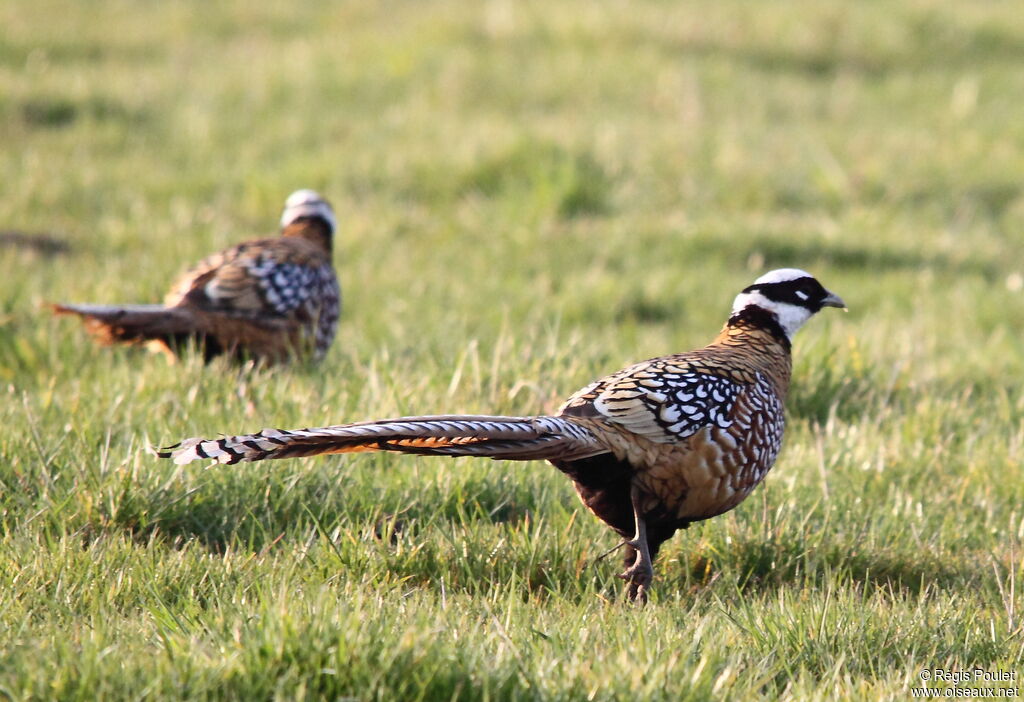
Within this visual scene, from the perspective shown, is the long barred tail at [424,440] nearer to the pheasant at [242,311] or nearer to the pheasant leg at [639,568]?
the pheasant leg at [639,568]

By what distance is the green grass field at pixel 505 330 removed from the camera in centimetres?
307

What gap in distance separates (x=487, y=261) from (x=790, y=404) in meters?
2.92

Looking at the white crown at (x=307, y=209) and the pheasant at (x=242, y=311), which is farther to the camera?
the white crown at (x=307, y=209)

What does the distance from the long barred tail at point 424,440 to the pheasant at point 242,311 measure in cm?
214

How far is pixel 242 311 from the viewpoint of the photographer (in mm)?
5562

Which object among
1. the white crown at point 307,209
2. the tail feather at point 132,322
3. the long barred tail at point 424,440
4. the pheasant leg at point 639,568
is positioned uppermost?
the white crown at point 307,209

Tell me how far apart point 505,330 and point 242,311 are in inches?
44.9

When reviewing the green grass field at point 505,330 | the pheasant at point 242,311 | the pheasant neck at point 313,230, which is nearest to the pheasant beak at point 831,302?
the green grass field at point 505,330

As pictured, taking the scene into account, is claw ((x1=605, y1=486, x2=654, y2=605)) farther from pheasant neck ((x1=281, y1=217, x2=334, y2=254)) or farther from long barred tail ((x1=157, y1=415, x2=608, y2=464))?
pheasant neck ((x1=281, y1=217, x2=334, y2=254))

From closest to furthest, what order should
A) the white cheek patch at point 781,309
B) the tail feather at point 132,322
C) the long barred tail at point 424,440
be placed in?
the long barred tail at point 424,440 → the white cheek patch at point 781,309 → the tail feather at point 132,322

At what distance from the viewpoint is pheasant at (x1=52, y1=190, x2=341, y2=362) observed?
5383 mm

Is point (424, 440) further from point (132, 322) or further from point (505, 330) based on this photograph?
point (132, 322)

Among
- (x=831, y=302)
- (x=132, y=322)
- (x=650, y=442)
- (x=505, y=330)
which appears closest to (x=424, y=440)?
(x=650, y=442)

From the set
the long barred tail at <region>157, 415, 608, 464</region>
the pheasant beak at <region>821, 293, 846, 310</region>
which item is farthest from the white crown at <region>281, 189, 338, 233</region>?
the long barred tail at <region>157, 415, 608, 464</region>
